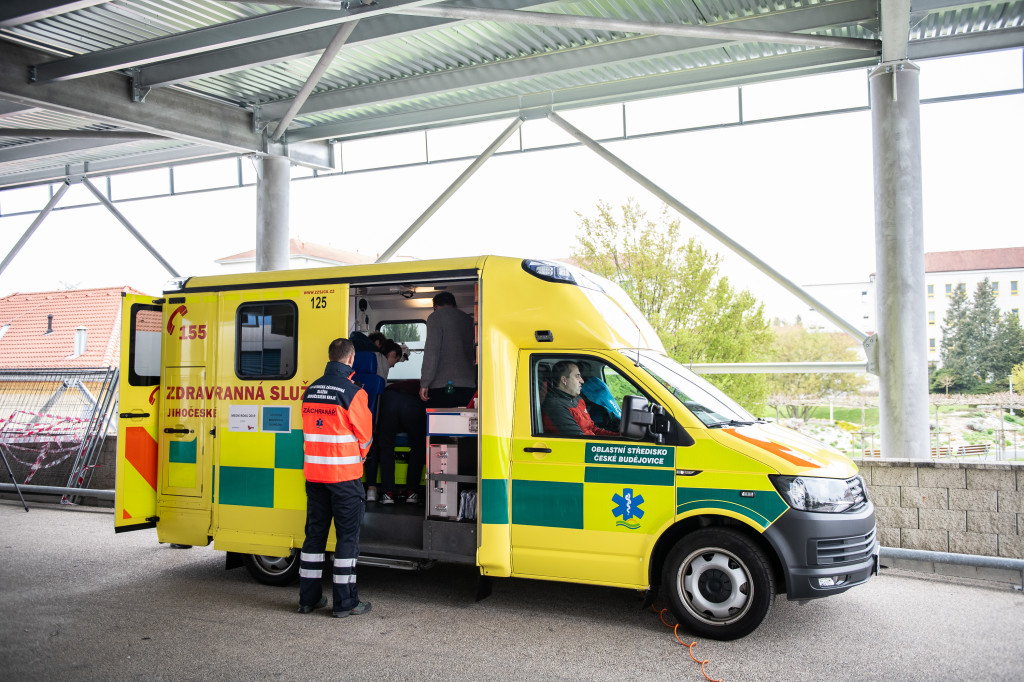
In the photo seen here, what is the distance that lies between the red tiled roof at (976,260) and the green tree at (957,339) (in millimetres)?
3484

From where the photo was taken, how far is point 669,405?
5.20m

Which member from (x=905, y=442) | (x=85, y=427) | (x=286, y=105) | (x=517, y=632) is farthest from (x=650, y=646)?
(x=286, y=105)

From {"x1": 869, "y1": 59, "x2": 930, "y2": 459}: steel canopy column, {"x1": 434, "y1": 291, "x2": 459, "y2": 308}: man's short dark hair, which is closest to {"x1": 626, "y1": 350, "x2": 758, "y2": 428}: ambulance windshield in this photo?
{"x1": 434, "y1": 291, "x2": 459, "y2": 308}: man's short dark hair

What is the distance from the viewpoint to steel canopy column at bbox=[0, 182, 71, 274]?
1673 cm

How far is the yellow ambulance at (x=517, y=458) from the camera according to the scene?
16.3 ft

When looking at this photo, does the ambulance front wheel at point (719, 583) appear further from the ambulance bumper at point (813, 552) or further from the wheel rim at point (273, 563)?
the wheel rim at point (273, 563)

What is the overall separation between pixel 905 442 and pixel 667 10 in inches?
235

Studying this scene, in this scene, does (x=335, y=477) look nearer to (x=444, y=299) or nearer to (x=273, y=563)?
(x=273, y=563)

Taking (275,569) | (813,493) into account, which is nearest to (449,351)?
(275,569)

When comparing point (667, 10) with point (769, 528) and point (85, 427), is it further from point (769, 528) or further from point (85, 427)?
point (85, 427)

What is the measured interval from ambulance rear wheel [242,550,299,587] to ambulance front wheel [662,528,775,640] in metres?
3.17

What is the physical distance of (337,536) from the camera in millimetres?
5500

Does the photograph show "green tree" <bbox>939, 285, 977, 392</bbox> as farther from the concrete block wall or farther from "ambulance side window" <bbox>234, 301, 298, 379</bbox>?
"ambulance side window" <bbox>234, 301, 298, 379</bbox>

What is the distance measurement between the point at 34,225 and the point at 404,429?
14290mm
